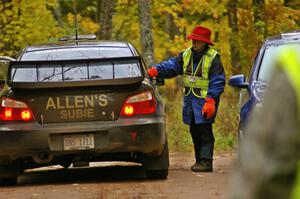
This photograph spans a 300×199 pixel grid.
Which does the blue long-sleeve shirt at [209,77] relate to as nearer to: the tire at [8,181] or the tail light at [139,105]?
the tail light at [139,105]

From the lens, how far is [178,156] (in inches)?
526

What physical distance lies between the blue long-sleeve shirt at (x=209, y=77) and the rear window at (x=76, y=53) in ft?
2.90

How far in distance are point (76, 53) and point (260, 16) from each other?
7.51 meters

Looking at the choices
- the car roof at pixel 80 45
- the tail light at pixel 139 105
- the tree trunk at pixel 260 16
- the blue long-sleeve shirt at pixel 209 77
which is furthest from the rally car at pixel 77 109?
the tree trunk at pixel 260 16

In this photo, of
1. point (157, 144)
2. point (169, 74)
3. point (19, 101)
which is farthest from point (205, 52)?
point (19, 101)

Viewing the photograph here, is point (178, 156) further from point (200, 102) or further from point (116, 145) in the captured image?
point (116, 145)

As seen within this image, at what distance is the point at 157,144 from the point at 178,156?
4.25 metres

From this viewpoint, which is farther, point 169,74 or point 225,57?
point 225,57

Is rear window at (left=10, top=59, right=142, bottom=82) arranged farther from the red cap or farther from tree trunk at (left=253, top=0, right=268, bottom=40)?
tree trunk at (left=253, top=0, right=268, bottom=40)

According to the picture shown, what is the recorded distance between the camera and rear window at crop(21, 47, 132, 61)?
9484 millimetres

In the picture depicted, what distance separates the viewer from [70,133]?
353 inches

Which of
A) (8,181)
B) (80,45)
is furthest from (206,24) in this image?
(8,181)

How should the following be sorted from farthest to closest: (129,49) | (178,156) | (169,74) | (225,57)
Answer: (225,57)
(178,156)
(169,74)
(129,49)

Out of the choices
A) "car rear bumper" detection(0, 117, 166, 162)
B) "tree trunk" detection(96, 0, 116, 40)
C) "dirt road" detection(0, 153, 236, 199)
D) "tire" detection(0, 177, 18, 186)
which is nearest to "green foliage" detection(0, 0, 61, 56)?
"tree trunk" detection(96, 0, 116, 40)
